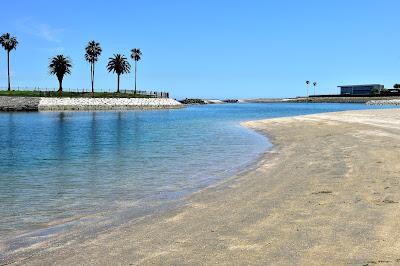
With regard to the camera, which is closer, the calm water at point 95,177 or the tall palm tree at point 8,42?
the calm water at point 95,177

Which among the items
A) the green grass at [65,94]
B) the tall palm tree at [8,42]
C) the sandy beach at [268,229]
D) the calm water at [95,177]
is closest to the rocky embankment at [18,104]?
the green grass at [65,94]

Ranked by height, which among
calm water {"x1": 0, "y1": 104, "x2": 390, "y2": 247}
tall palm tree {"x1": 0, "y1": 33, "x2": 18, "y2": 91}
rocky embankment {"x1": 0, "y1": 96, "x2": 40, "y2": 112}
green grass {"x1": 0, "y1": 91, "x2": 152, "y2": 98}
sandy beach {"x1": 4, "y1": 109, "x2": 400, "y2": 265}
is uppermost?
tall palm tree {"x1": 0, "y1": 33, "x2": 18, "y2": 91}

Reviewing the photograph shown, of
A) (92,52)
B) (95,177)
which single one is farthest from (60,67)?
(95,177)

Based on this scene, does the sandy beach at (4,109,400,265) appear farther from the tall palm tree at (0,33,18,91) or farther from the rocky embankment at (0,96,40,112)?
the tall palm tree at (0,33,18,91)

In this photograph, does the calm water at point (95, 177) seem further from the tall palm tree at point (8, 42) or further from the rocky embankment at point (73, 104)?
the tall palm tree at point (8, 42)

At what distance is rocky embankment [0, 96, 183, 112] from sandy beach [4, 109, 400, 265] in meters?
106

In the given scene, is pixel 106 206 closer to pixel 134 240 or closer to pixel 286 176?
pixel 134 240

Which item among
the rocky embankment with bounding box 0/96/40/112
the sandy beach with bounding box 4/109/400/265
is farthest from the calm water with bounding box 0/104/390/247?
the rocky embankment with bounding box 0/96/40/112

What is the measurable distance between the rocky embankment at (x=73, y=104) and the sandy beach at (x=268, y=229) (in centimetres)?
10627

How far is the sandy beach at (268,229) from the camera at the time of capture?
643 centimetres

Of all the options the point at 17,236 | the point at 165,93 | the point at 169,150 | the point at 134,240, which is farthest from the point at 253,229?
the point at 165,93

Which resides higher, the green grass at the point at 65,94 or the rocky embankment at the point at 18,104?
the green grass at the point at 65,94

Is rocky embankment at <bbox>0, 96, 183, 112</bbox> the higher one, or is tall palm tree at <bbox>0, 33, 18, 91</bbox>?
tall palm tree at <bbox>0, 33, 18, 91</bbox>

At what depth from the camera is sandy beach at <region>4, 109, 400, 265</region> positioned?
6.43m
